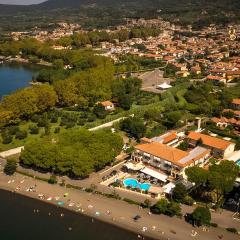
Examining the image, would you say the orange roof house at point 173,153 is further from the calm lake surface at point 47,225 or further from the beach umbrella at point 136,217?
the calm lake surface at point 47,225

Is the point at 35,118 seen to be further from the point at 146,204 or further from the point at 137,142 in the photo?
the point at 146,204

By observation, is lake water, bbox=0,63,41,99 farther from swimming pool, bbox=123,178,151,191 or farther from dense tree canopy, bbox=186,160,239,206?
dense tree canopy, bbox=186,160,239,206

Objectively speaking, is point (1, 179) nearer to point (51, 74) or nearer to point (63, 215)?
point (63, 215)

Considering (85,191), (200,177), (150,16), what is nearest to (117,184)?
(85,191)

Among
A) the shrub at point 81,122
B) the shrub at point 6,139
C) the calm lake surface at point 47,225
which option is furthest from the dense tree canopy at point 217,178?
the shrub at point 6,139

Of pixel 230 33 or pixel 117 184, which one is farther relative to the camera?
pixel 230 33

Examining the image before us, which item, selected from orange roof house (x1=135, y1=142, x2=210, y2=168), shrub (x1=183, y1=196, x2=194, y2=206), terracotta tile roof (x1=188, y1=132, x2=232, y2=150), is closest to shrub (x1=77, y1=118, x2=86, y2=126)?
orange roof house (x1=135, y1=142, x2=210, y2=168)
